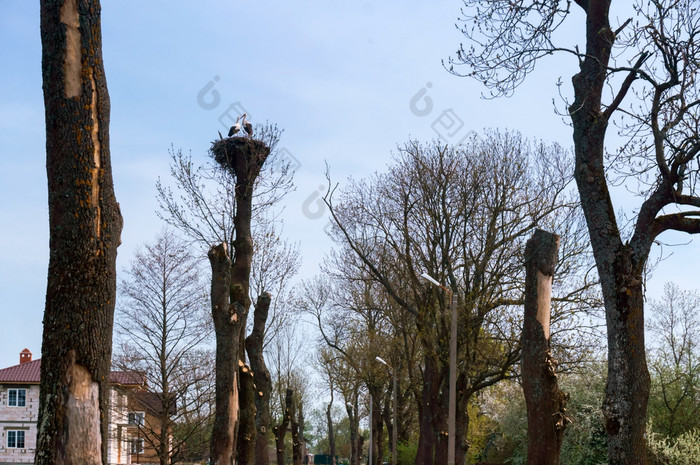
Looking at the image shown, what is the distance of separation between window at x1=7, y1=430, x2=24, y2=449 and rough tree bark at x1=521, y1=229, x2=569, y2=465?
58.9 meters

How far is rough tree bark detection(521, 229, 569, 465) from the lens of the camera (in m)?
10.7

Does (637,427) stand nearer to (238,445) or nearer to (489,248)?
(238,445)

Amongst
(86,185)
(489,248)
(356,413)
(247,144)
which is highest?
(247,144)

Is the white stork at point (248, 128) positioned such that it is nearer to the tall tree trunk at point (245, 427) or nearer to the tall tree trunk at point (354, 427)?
the tall tree trunk at point (245, 427)

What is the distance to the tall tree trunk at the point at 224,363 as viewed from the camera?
49.2 feet

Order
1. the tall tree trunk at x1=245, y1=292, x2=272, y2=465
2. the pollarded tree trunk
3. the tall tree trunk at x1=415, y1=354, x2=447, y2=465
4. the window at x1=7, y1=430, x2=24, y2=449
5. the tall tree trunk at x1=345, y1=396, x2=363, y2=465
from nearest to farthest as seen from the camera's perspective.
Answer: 1. the pollarded tree trunk
2. the tall tree trunk at x1=245, y1=292, x2=272, y2=465
3. the tall tree trunk at x1=415, y1=354, x2=447, y2=465
4. the tall tree trunk at x1=345, y1=396, x2=363, y2=465
5. the window at x1=7, y1=430, x2=24, y2=449

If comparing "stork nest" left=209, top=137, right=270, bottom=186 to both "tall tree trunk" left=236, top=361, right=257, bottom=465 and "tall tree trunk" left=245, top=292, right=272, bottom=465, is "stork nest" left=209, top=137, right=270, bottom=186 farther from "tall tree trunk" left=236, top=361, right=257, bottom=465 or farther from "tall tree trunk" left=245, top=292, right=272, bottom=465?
"tall tree trunk" left=236, top=361, right=257, bottom=465

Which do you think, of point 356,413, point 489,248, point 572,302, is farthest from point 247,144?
point 356,413

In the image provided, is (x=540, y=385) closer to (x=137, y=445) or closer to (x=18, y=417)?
(x=137, y=445)

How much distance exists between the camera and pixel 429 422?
29.5 metres

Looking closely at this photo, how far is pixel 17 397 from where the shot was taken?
6169cm

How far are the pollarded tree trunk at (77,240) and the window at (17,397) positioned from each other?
6139 centimetres

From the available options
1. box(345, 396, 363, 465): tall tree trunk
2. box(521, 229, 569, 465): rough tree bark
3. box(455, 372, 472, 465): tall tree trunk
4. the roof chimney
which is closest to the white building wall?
the roof chimney

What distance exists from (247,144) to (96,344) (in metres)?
13.9
